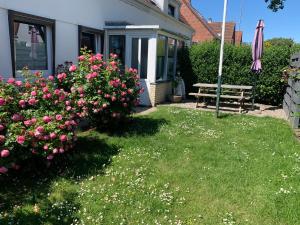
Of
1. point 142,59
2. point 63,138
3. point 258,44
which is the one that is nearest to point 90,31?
point 142,59

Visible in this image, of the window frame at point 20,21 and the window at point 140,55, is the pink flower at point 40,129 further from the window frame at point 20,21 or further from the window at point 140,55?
the window at point 140,55

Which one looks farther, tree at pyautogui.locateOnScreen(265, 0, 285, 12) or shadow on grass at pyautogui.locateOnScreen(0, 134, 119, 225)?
tree at pyautogui.locateOnScreen(265, 0, 285, 12)

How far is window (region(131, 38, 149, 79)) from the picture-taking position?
35.9 ft

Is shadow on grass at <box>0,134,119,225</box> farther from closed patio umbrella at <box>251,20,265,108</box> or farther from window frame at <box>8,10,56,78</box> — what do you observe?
closed patio umbrella at <box>251,20,265,108</box>

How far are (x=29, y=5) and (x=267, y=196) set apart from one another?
7.24 meters

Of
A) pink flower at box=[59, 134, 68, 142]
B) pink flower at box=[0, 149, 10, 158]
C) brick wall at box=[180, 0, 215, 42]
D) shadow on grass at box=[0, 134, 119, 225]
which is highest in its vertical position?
brick wall at box=[180, 0, 215, 42]

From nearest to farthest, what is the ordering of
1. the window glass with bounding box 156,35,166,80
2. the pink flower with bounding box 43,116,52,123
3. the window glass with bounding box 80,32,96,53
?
the pink flower with bounding box 43,116,52,123 → the window glass with bounding box 80,32,96,53 → the window glass with bounding box 156,35,166,80

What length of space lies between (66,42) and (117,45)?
264 cm

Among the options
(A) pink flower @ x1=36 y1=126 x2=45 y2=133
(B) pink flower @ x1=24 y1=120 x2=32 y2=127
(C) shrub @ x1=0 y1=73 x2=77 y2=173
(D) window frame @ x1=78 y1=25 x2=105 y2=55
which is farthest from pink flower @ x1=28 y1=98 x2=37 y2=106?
(D) window frame @ x1=78 y1=25 x2=105 y2=55

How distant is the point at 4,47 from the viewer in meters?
7.02

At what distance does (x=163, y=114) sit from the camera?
30.3 ft

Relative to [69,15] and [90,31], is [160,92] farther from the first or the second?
[69,15]

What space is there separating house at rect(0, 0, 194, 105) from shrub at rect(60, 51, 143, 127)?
195 centimetres

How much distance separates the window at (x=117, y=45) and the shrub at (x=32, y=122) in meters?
6.37
